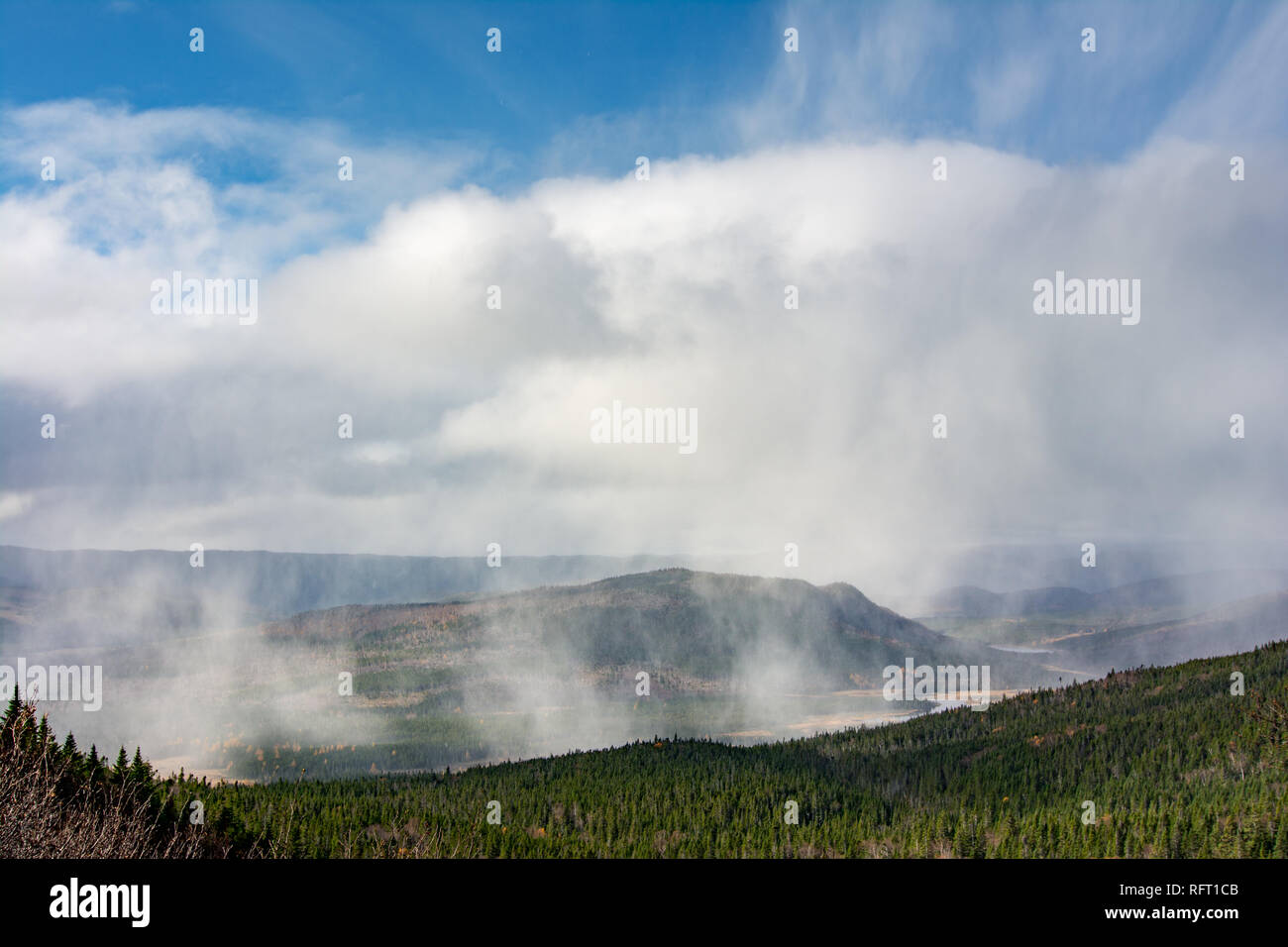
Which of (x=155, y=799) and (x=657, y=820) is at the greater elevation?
(x=155, y=799)
